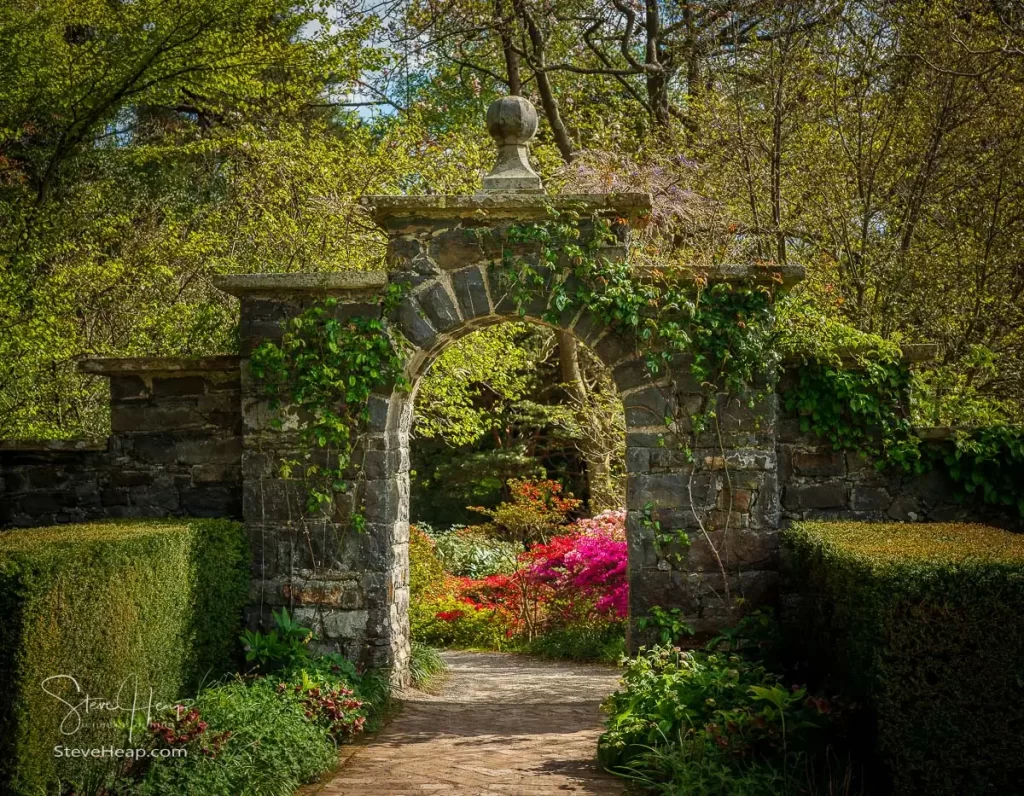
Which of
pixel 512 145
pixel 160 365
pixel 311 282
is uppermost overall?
pixel 512 145

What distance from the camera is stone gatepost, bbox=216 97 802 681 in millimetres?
6523

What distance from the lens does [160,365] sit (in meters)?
6.93

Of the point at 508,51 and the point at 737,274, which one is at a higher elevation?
the point at 508,51

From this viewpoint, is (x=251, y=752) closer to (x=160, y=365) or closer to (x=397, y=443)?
(x=397, y=443)

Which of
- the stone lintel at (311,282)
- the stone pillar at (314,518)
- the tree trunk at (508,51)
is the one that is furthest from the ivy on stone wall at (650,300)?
the tree trunk at (508,51)

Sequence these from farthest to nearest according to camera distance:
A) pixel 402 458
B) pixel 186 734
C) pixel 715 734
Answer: pixel 402 458
pixel 715 734
pixel 186 734

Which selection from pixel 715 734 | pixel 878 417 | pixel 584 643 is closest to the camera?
pixel 715 734

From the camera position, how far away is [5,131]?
1012 cm

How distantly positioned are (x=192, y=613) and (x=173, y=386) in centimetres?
191

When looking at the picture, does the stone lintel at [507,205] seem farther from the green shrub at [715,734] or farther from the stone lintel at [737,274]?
the green shrub at [715,734]

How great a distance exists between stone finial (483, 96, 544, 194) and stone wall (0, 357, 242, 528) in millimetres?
2230

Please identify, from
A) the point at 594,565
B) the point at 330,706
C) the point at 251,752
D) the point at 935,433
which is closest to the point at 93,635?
the point at 251,752

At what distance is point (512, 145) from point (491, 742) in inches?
149

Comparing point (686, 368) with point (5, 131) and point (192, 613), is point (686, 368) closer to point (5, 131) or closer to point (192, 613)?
point (192, 613)
